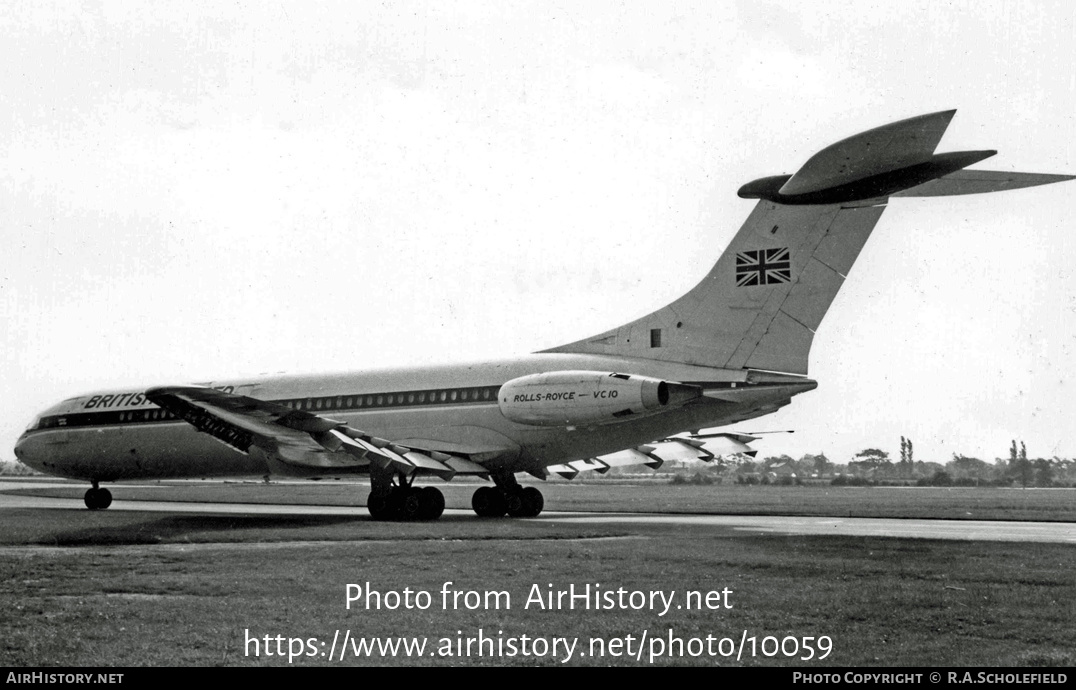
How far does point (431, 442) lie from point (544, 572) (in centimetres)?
1199

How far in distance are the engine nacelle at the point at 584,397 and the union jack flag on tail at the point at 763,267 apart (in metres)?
2.27

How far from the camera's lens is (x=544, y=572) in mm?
11617

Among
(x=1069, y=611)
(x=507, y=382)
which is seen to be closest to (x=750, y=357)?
(x=507, y=382)

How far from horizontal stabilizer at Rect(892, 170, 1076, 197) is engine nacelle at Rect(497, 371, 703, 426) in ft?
16.8

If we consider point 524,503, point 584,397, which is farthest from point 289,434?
point 584,397

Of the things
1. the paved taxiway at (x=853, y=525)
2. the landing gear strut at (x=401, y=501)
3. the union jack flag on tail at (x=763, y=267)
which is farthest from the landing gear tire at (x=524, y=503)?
the union jack flag on tail at (x=763, y=267)

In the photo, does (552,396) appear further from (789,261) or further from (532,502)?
(789,261)

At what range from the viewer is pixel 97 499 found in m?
28.7

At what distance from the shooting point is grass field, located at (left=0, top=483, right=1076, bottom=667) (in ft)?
25.6

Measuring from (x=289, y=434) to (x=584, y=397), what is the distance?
19.5 ft

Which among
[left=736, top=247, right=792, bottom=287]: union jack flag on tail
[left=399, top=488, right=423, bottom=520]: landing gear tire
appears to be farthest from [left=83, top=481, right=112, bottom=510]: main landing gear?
[left=736, top=247, right=792, bottom=287]: union jack flag on tail

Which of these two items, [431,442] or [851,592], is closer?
[851,592]

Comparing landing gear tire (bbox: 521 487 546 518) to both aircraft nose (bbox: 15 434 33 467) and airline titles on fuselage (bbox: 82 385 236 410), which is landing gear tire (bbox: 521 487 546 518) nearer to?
airline titles on fuselage (bbox: 82 385 236 410)
